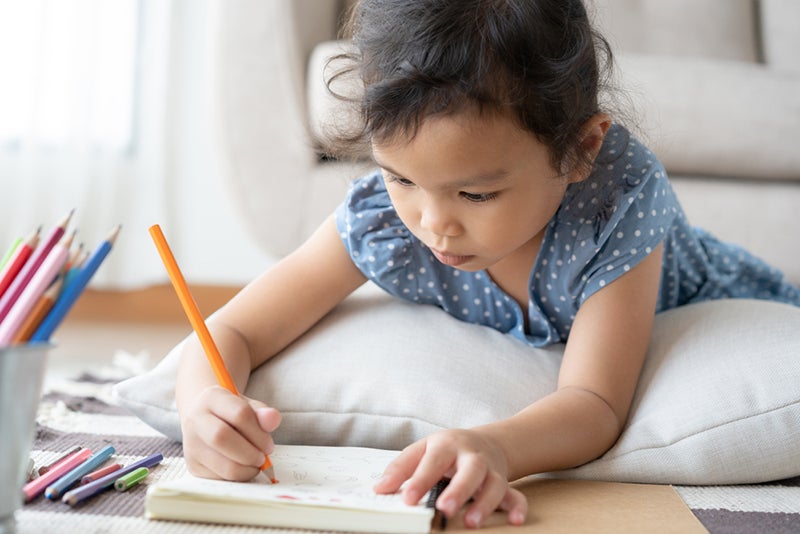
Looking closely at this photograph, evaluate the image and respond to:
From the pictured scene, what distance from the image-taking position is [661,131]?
1.29m

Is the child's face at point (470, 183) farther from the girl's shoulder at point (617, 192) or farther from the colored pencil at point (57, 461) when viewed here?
the colored pencil at point (57, 461)

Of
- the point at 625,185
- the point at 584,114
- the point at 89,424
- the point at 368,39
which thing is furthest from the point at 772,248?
the point at 89,424

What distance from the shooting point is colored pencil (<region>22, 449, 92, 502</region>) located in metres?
0.54

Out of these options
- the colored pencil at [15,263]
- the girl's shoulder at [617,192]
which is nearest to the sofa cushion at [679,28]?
the girl's shoulder at [617,192]

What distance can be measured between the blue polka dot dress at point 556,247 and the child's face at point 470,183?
0.09 metres

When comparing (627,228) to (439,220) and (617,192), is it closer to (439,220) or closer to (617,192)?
(617,192)

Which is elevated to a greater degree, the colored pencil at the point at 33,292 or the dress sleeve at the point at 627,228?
the colored pencil at the point at 33,292

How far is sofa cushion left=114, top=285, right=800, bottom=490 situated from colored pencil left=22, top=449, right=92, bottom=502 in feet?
0.41

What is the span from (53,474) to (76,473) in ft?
0.04

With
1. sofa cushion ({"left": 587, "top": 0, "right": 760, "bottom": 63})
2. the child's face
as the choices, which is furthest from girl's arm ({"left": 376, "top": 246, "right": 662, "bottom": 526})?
sofa cushion ({"left": 587, "top": 0, "right": 760, "bottom": 63})

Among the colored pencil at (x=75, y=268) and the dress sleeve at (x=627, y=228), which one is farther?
the dress sleeve at (x=627, y=228)

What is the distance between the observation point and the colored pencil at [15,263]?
47 centimetres

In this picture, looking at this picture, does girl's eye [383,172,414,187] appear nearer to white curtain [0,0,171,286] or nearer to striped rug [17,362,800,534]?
striped rug [17,362,800,534]

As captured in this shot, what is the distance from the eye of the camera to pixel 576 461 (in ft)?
2.13
